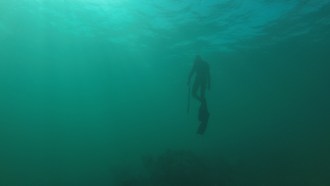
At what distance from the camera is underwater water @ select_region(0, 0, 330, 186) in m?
22.3

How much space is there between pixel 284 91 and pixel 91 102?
4102cm

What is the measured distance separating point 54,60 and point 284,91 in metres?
40.7

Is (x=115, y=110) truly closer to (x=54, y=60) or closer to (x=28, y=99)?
(x=28, y=99)

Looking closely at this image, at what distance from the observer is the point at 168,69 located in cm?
4294

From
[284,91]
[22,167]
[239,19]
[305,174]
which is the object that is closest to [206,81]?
[239,19]

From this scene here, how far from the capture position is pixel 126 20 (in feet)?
81.7

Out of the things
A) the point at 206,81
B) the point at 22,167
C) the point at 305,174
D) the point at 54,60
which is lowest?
the point at 22,167

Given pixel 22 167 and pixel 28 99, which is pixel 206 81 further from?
pixel 28 99

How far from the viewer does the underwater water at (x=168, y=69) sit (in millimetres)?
22328

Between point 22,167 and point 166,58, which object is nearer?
point 166,58

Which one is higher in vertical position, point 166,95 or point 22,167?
point 166,95

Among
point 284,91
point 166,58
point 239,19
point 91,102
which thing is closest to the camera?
point 239,19

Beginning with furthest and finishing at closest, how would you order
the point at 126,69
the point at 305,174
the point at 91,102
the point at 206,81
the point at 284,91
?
the point at 91,102 < the point at 284,91 < the point at 126,69 < the point at 305,174 < the point at 206,81

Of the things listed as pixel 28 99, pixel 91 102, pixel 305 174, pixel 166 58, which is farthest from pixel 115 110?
pixel 305 174
